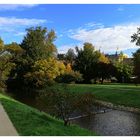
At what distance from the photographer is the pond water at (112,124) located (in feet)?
72.4

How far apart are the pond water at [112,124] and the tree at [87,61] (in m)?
50.2

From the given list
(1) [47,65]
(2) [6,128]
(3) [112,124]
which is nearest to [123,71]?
(1) [47,65]

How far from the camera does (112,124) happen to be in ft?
82.6

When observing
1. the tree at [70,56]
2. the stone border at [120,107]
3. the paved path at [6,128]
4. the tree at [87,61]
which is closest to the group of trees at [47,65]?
the tree at [87,61]

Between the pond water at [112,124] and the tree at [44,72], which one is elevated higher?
the tree at [44,72]

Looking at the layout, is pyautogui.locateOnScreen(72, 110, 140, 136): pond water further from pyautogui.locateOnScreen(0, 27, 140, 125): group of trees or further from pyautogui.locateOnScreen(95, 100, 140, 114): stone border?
pyautogui.locateOnScreen(0, 27, 140, 125): group of trees

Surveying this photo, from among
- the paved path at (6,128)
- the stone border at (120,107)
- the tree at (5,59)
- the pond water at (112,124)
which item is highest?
the tree at (5,59)

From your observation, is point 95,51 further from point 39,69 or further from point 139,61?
point 139,61

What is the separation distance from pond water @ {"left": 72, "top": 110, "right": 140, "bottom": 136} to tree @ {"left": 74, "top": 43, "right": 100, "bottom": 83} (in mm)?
50214

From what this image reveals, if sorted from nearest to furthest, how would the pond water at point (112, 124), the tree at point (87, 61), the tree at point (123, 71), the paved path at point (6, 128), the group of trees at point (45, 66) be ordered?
the paved path at point (6, 128), the pond water at point (112, 124), the group of trees at point (45, 66), the tree at point (123, 71), the tree at point (87, 61)

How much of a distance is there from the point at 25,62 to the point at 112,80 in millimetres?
19580

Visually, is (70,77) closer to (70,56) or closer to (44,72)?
(44,72)

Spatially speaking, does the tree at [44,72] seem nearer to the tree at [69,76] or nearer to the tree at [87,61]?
the tree at [69,76]

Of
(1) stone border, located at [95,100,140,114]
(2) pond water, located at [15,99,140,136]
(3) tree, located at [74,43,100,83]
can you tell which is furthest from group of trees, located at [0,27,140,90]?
(2) pond water, located at [15,99,140,136]
